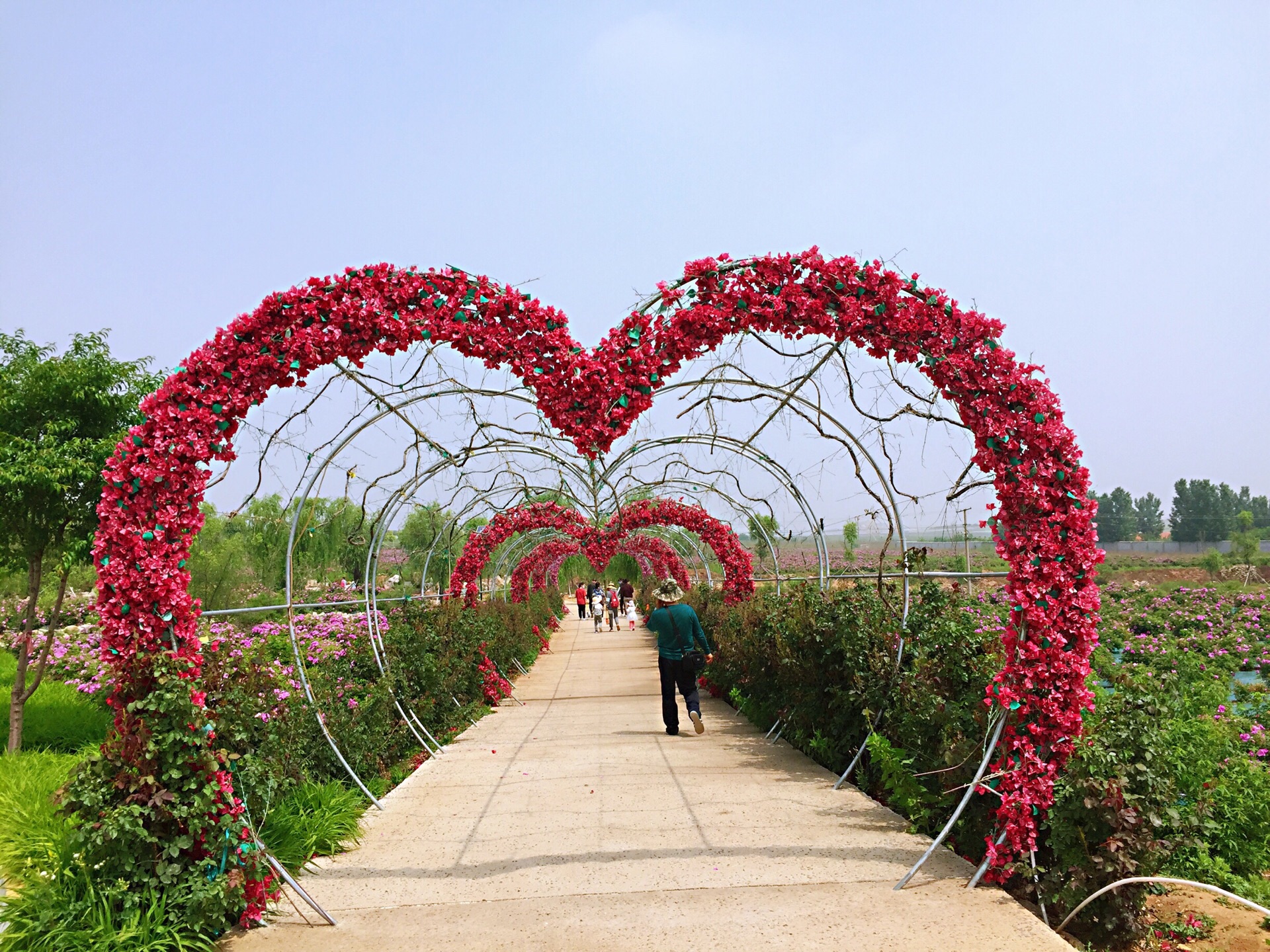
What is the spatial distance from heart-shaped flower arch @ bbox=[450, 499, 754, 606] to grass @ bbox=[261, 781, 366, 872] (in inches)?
306

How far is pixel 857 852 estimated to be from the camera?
185 inches

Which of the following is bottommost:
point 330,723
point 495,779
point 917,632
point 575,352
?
point 495,779

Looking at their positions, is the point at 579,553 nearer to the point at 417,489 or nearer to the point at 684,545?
the point at 684,545

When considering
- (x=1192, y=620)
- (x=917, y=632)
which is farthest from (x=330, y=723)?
(x=1192, y=620)

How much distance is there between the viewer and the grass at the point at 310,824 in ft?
15.0

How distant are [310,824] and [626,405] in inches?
111

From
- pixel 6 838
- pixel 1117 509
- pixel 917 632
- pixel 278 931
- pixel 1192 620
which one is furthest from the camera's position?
pixel 1117 509

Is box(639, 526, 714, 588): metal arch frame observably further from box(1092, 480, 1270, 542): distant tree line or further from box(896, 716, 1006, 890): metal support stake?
box(1092, 480, 1270, 542): distant tree line

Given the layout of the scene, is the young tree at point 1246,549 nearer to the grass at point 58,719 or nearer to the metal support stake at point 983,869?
the metal support stake at point 983,869

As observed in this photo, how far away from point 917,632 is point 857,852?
2306 mm

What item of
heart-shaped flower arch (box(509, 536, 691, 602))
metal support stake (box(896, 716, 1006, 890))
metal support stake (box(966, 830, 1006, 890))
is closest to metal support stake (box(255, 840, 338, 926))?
metal support stake (box(896, 716, 1006, 890))

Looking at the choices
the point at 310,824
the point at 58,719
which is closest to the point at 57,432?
the point at 58,719

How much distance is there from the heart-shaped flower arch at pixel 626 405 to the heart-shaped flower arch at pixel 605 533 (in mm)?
8284

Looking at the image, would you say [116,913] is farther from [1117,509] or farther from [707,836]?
[1117,509]
